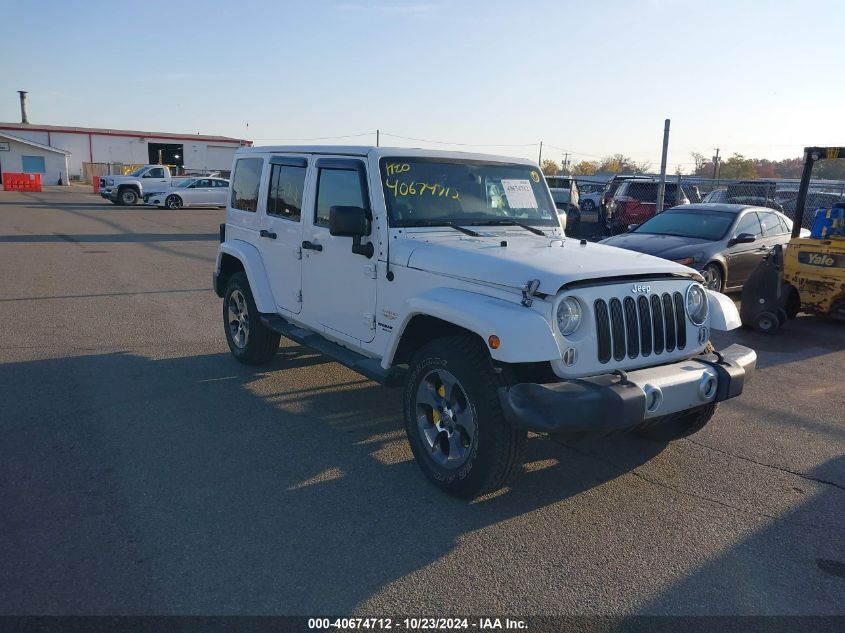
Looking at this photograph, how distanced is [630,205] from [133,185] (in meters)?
24.0

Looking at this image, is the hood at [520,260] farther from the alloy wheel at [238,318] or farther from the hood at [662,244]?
the hood at [662,244]

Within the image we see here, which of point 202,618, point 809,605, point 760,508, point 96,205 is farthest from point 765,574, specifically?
point 96,205

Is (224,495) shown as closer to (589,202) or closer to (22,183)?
(589,202)

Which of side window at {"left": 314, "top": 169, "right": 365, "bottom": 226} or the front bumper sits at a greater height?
side window at {"left": 314, "top": 169, "right": 365, "bottom": 226}

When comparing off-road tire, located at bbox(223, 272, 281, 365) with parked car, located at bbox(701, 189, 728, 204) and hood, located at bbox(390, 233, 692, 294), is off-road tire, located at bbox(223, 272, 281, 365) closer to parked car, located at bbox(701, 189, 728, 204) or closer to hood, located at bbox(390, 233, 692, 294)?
hood, located at bbox(390, 233, 692, 294)

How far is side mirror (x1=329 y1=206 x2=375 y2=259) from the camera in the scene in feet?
15.2

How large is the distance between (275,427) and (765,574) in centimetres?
329

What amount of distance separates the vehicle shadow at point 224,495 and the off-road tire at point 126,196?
29.5 metres

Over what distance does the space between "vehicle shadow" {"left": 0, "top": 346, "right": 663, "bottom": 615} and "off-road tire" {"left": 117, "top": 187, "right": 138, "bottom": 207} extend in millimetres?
29480

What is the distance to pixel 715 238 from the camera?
10.6 metres

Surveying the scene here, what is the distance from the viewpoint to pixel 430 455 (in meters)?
4.29

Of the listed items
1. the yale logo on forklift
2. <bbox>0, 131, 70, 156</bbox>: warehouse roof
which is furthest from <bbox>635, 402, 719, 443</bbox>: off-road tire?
<bbox>0, 131, 70, 156</bbox>: warehouse roof

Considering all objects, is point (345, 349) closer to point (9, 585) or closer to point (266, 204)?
point (266, 204)

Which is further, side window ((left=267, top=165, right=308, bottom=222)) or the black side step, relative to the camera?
side window ((left=267, top=165, right=308, bottom=222))
